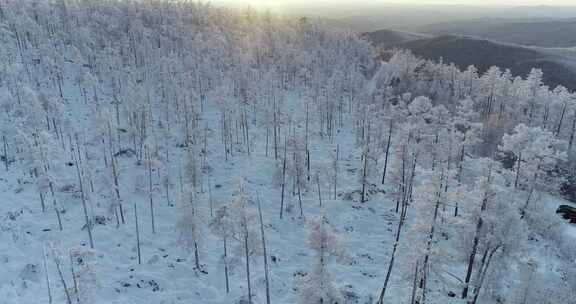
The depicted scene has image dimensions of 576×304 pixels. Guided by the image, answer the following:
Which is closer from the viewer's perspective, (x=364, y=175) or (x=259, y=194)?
(x=364, y=175)

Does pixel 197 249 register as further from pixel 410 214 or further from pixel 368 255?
pixel 410 214

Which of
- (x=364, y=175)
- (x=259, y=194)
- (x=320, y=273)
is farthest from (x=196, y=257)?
(x=364, y=175)

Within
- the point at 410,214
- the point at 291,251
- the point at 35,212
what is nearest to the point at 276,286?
the point at 291,251

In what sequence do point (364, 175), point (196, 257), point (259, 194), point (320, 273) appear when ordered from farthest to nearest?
point (259, 194) < point (364, 175) < point (196, 257) < point (320, 273)

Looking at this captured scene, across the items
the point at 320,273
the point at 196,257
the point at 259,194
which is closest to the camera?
the point at 320,273

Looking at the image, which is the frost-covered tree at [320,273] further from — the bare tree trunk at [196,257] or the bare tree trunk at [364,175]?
the bare tree trunk at [364,175]

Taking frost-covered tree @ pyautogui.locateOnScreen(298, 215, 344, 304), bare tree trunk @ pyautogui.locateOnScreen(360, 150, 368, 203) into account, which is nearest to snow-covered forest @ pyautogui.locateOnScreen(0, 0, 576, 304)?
frost-covered tree @ pyautogui.locateOnScreen(298, 215, 344, 304)

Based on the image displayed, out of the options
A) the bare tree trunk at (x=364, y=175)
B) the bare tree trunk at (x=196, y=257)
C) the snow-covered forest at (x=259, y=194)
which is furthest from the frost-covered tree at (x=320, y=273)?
the bare tree trunk at (x=364, y=175)

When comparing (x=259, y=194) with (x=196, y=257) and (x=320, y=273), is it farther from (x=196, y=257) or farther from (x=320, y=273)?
(x=320, y=273)

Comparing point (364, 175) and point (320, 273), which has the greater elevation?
point (320, 273)
